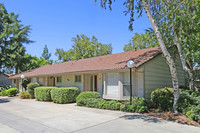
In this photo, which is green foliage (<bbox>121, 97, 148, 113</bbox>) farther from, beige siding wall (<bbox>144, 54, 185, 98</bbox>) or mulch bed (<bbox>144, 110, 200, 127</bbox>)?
beige siding wall (<bbox>144, 54, 185, 98</bbox>)

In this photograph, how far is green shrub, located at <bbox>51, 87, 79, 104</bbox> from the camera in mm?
13180

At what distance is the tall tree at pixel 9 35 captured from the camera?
96.1 ft

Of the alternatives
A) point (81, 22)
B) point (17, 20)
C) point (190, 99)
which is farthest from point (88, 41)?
point (190, 99)

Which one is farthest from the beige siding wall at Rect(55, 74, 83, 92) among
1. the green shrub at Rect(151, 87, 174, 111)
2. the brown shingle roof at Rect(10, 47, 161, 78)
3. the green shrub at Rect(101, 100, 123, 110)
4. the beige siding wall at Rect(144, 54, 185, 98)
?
the green shrub at Rect(151, 87, 174, 111)

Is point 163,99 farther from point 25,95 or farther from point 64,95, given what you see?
point 25,95

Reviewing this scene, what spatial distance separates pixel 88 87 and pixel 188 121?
9.38m

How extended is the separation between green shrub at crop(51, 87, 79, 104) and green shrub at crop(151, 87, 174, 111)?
665cm

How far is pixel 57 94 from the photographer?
44.3 feet

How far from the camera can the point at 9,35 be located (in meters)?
30.5

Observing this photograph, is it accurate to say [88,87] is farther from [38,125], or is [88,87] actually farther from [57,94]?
[38,125]

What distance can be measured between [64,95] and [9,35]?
23714mm

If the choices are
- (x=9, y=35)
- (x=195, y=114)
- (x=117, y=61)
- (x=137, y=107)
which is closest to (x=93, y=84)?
(x=117, y=61)

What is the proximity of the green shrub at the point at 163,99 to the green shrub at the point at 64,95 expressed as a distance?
6653 millimetres

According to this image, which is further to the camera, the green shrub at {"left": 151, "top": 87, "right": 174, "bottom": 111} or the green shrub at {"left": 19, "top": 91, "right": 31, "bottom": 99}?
the green shrub at {"left": 19, "top": 91, "right": 31, "bottom": 99}
